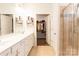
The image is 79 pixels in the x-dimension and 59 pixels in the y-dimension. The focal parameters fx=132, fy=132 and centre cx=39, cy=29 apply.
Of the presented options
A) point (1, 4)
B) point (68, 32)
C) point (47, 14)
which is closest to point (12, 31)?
point (1, 4)

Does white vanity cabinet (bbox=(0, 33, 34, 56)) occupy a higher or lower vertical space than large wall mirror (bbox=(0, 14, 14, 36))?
lower

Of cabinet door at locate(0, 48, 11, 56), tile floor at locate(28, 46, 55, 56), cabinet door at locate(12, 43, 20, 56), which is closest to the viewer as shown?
cabinet door at locate(0, 48, 11, 56)

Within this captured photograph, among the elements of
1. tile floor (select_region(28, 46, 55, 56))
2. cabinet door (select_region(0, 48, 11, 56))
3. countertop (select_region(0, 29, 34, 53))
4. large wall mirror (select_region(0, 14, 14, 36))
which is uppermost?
large wall mirror (select_region(0, 14, 14, 36))

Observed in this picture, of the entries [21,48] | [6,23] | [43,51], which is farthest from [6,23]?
[43,51]

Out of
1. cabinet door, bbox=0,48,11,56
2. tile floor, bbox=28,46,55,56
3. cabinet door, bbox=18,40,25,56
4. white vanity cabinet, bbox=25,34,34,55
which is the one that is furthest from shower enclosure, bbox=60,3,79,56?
cabinet door, bbox=0,48,11,56

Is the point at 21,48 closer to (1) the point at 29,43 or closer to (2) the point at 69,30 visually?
(1) the point at 29,43

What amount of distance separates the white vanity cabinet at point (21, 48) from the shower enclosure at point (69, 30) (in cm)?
42

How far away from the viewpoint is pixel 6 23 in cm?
171

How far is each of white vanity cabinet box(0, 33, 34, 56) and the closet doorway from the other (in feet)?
0.35

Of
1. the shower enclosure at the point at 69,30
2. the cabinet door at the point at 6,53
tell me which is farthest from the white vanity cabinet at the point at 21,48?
the shower enclosure at the point at 69,30

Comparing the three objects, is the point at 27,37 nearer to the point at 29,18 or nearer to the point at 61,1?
the point at 29,18

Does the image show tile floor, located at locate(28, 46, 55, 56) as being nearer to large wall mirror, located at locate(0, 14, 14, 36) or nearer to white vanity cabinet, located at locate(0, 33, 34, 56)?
white vanity cabinet, located at locate(0, 33, 34, 56)

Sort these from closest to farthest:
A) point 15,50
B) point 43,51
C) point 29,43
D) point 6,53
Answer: point 6,53 < point 15,50 < point 43,51 < point 29,43

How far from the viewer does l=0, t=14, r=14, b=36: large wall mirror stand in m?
1.70
